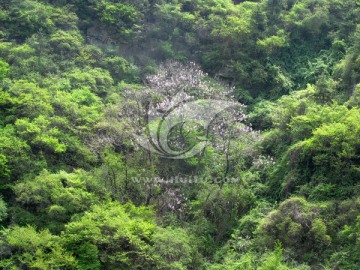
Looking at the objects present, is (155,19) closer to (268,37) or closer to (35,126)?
(268,37)

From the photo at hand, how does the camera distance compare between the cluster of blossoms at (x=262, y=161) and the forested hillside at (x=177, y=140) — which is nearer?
the forested hillside at (x=177, y=140)

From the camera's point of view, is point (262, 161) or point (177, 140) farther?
point (177, 140)

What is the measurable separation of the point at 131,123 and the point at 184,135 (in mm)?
2449

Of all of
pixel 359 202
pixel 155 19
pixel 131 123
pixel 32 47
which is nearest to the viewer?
pixel 359 202

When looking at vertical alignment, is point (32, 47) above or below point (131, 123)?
above

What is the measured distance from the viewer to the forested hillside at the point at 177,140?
1717cm

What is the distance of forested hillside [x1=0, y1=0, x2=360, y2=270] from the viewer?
56.3 feet

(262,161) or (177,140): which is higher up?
(177,140)

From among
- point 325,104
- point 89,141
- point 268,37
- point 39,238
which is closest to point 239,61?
point 268,37

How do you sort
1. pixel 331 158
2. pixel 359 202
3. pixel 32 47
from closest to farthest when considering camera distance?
1. pixel 359 202
2. pixel 331 158
3. pixel 32 47

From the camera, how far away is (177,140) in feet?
72.3

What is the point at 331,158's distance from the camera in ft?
60.7

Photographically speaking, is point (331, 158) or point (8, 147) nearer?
point (331, 158)

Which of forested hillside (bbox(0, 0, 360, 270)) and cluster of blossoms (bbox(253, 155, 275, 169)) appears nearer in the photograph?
forested hillside (bbox(0, 0, 360, 270))
